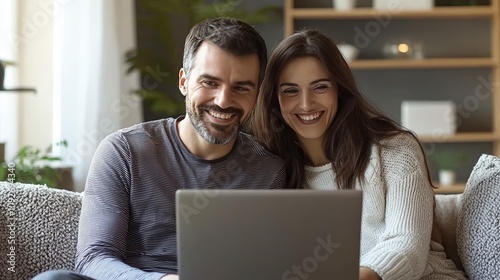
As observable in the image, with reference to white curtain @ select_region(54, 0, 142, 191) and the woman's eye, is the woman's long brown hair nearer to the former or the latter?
the woman's eye

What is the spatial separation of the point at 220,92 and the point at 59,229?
0.56m

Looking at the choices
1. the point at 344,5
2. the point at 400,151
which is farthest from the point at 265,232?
the point at 344,5

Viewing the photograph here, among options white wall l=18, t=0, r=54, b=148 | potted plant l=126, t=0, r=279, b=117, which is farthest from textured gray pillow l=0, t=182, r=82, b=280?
potted plant l=126, t=0, r=279, b=117

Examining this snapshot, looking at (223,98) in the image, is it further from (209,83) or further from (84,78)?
(84,78)

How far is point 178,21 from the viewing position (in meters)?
4.70

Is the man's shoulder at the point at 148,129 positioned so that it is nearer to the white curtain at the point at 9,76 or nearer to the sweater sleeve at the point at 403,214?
the sweater sleeve at the point at 403,214

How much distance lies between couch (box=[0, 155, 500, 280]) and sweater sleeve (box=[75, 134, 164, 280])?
16cm

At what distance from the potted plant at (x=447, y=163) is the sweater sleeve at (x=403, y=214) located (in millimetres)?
2744

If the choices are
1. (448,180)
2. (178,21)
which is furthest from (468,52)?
(178,21)

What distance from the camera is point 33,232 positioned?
197 cm

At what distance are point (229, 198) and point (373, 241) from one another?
64cm

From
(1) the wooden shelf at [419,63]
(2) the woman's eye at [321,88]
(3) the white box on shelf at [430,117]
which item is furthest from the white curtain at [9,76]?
(3) the white box on shelf at [430,117]

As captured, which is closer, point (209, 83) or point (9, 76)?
point (209, 83)

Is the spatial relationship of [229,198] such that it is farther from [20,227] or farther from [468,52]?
[468,52]
